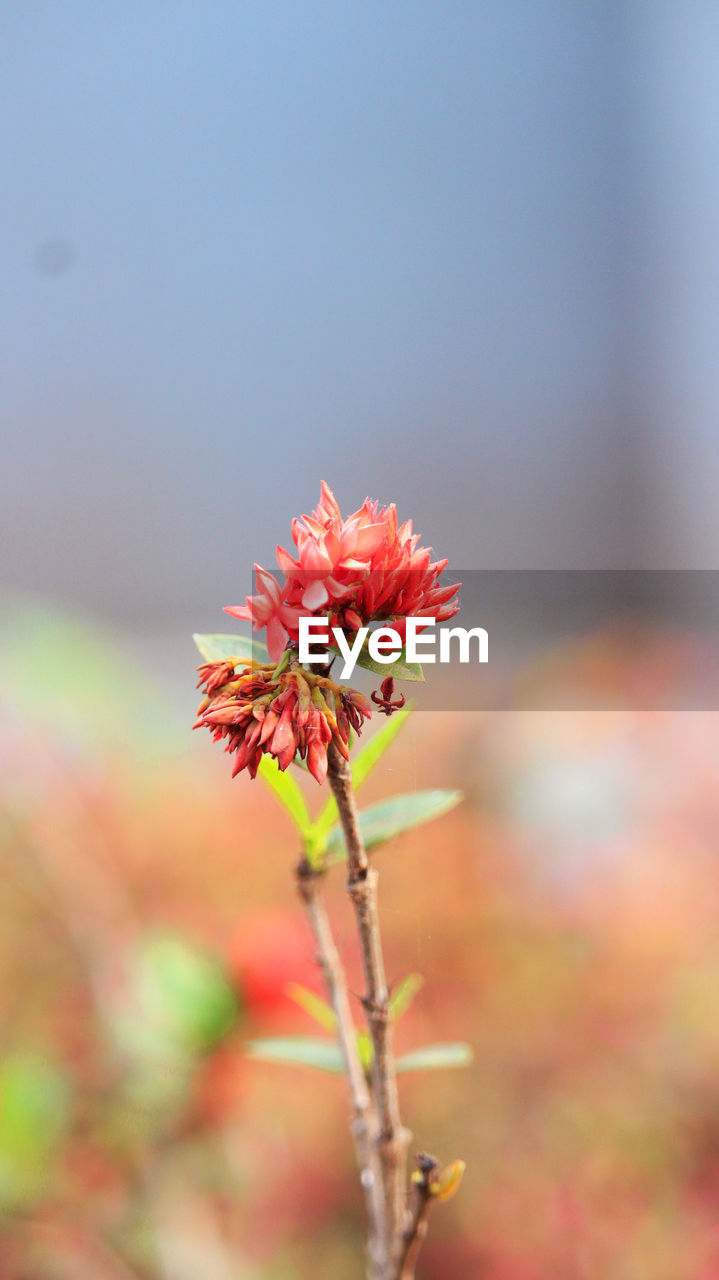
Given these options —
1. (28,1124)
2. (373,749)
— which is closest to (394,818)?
(373,749)

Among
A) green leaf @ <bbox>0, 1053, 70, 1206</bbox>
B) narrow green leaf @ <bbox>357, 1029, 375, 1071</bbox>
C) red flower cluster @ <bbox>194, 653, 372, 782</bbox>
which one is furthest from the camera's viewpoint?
green leaf @ <bbox>0, 1053, 70, 1206</bbox>

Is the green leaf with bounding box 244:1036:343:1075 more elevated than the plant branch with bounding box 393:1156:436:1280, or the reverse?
the green leaf with bounding box 244:1036:343:1075

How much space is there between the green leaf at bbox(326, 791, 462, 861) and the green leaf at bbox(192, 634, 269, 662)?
74 mm

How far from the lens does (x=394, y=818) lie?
263 millimetres

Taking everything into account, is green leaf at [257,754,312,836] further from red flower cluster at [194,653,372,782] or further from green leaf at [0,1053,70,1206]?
green leaf at [0,1053,70,1206]

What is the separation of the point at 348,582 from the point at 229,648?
6 cm

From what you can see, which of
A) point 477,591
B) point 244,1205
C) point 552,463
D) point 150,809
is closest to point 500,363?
point 552,463

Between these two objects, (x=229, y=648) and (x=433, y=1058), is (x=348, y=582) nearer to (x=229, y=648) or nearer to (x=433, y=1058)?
(x=229, y=648)

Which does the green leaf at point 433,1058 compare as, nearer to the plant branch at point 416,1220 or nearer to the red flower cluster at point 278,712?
the plant branch at point 416,1220

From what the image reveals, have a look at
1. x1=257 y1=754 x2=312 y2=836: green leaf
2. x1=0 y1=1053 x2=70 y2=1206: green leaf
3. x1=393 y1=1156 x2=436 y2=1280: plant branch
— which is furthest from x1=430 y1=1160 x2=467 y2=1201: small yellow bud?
x1=0 y1=1053 x2=70 y2=1206: green leaf

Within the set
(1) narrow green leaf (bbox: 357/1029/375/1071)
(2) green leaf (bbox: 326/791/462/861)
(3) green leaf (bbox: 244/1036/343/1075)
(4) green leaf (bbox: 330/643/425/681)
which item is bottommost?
(3) green leaf (bbox: 244/1036/343/1075)

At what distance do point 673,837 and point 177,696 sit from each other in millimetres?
434

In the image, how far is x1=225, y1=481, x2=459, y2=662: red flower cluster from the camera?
18 cm

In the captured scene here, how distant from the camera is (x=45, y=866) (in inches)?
24.0
